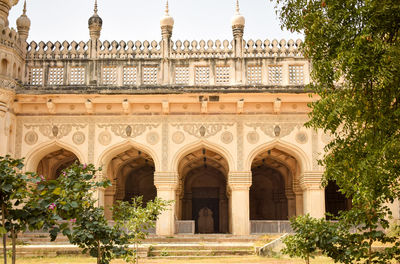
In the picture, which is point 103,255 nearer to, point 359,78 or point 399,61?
point 359,78

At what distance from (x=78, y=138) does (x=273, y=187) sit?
842cm

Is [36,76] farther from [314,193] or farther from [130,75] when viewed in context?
[314,193]


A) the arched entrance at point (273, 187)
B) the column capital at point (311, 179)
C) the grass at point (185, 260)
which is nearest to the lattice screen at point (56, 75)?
the grass at point (185, 260)

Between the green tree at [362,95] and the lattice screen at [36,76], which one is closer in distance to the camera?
the green tree at [362,95]

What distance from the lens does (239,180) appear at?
1477 cm

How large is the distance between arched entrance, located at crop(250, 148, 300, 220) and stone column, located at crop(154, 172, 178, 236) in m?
3.56

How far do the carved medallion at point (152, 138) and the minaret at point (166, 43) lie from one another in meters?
1.59

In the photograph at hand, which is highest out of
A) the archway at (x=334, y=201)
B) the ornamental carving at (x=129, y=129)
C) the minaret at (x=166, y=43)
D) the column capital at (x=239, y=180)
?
the minaret at (x=166, y=43)

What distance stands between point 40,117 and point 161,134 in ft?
11.9

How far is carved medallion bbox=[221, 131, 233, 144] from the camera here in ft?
49.1

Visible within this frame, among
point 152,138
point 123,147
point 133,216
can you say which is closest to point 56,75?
point 123,147

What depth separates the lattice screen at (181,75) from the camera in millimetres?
15305

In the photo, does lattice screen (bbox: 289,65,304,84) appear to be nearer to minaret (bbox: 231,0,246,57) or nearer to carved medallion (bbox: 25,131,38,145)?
minaret (bbox: 231,0,246,57)

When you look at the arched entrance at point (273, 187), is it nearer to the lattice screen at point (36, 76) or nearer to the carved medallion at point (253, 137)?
the carved medallion at point (253, 137)
